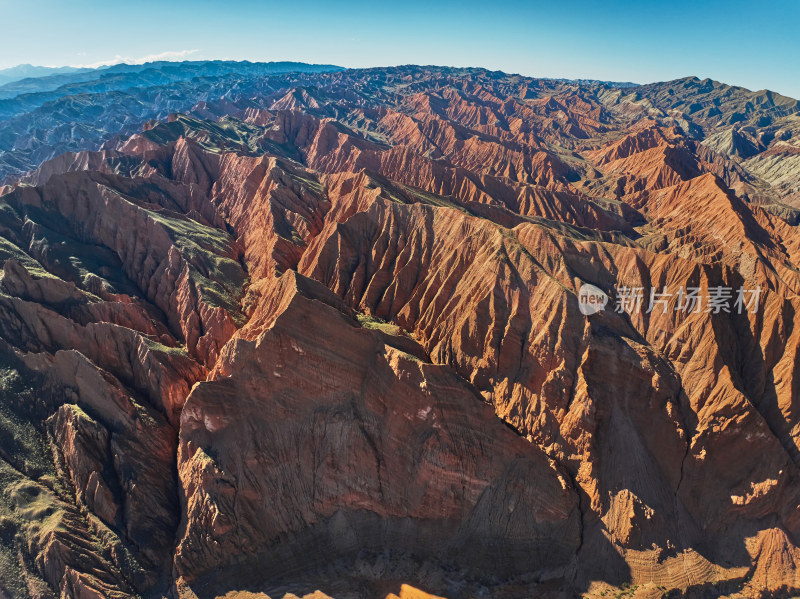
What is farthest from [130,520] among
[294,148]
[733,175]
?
[733,175]

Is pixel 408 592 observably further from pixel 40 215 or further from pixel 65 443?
pixel 40 215

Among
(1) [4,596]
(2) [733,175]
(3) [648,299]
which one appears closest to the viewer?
(1) [4,596]

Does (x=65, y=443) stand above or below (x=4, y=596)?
above

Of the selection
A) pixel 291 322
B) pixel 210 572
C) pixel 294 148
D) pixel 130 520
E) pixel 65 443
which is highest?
pixel 294 148

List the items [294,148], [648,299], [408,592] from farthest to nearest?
[294,148]
[648,299]
[408,592]

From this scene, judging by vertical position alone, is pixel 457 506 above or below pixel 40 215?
below

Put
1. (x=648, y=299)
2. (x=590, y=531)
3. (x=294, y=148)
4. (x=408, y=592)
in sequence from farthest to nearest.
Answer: (x=294, y=148) → (x=648, y=299) → (x=590, y=531) → (x=408, y=592)

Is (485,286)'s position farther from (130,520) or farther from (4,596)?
(4,596)

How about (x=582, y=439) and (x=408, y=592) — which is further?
(x=582, y=439)

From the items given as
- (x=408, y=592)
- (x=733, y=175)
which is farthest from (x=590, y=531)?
(x=733, y=175)
